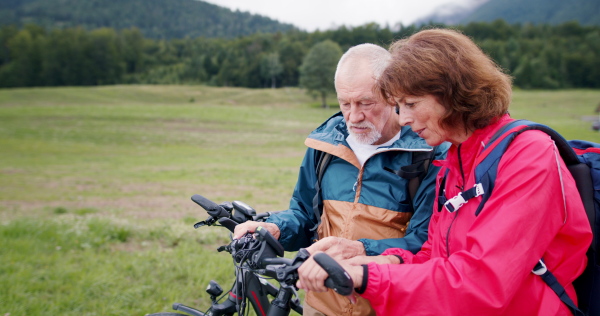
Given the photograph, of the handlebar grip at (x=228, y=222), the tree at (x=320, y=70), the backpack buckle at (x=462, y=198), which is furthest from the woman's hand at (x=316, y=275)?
the tree at (x=320, y=70)

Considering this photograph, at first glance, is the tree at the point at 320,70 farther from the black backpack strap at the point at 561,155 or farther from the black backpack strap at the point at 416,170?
the black backpack strap at the point at 561,155

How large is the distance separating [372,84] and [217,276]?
3911 millimetres

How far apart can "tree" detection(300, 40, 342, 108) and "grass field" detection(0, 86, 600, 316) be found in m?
33.0

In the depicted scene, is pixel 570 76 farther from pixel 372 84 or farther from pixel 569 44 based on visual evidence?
pixel 372 84

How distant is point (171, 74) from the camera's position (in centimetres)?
12506

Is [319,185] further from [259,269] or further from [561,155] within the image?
[561,155]

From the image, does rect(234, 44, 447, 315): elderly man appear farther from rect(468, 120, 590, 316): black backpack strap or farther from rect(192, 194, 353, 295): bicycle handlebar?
rect(468, 120, 590, 316): black backpack strap

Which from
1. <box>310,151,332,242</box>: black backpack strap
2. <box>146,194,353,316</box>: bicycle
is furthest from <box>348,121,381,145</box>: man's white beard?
<box>146,194,353,316</box>: bicycle

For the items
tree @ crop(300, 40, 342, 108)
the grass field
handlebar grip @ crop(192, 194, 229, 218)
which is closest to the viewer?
handlebar grip @ crop(192, 194, 229, 218)

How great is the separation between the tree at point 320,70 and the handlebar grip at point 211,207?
70.9 m

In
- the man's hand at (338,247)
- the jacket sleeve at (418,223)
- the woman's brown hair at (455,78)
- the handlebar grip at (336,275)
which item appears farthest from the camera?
the jacket sleeve at (418,223)

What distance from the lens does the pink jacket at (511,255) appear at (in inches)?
63.2

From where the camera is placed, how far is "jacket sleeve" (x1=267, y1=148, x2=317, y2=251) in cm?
294

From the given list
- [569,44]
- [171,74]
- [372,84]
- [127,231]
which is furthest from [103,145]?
[569,44]
